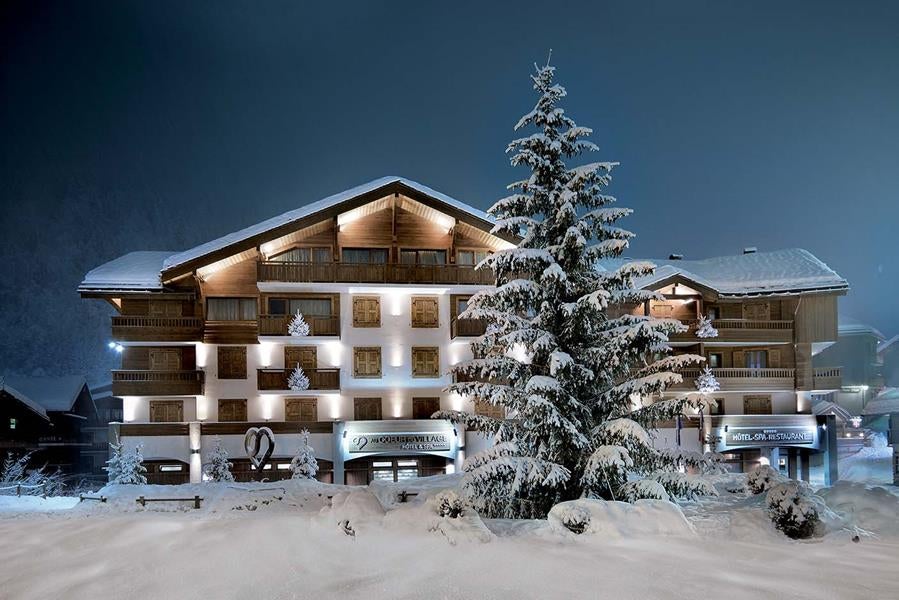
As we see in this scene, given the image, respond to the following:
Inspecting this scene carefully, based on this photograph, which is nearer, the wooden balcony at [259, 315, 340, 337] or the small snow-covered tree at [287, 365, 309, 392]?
the small snow-covered tree at [287, 365, 309, 392]

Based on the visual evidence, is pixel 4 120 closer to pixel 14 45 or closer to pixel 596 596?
pixel 14 45

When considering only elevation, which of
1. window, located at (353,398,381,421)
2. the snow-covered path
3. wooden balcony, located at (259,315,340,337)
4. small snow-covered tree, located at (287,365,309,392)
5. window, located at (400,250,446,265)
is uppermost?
window, located at (400,250,446,265)

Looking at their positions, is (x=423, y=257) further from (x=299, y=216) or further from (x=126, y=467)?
(x=126, y=467)

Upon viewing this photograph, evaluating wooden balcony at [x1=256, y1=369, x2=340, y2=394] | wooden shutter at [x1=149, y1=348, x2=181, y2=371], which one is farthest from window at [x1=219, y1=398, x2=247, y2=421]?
wooden shutter at [x1=149, y1=348, x2=181, y2=371]

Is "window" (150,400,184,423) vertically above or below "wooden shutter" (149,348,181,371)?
below

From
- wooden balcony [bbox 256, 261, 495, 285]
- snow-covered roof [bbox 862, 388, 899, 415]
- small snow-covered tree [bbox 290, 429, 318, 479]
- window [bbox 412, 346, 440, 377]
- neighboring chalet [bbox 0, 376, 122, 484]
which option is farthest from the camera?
neighboring chalet [bbox 0, 376, 122, 484]

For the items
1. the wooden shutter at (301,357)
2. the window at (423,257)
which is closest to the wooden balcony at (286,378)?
the wooden shutter at (301,357)

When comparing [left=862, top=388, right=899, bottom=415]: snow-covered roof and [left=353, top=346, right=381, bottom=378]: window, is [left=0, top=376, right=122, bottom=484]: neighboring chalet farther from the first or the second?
[left=862, top=388, right=899, bottom=415]: snow-covered roof

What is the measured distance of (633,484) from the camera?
14.3m

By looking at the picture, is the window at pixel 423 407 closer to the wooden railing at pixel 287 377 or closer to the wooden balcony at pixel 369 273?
the wooden railing at pixel 287 377

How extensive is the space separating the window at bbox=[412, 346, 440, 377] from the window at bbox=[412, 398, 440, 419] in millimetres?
1275

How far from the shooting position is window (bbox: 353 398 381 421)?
32531 millimetres

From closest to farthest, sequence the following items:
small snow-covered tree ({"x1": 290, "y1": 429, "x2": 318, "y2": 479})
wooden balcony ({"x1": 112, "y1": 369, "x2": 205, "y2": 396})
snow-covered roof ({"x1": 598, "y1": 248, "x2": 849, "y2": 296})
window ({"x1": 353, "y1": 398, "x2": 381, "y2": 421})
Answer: small snow-covered tree ({"x1": 290, "y1": 429, "x2": 318, "y2": 479}), wooden balcony ({"x1": 112, "y1": 369, "x2": 205, "y2": 396}), window ({"x1": 353, "y1": 398, "x2": 381, "y2": 421}), snow-covered roof ({"x1": 598, "y1": 248, "x2": 849, "y2": 296})

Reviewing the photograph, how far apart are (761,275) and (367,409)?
78.3 feet
